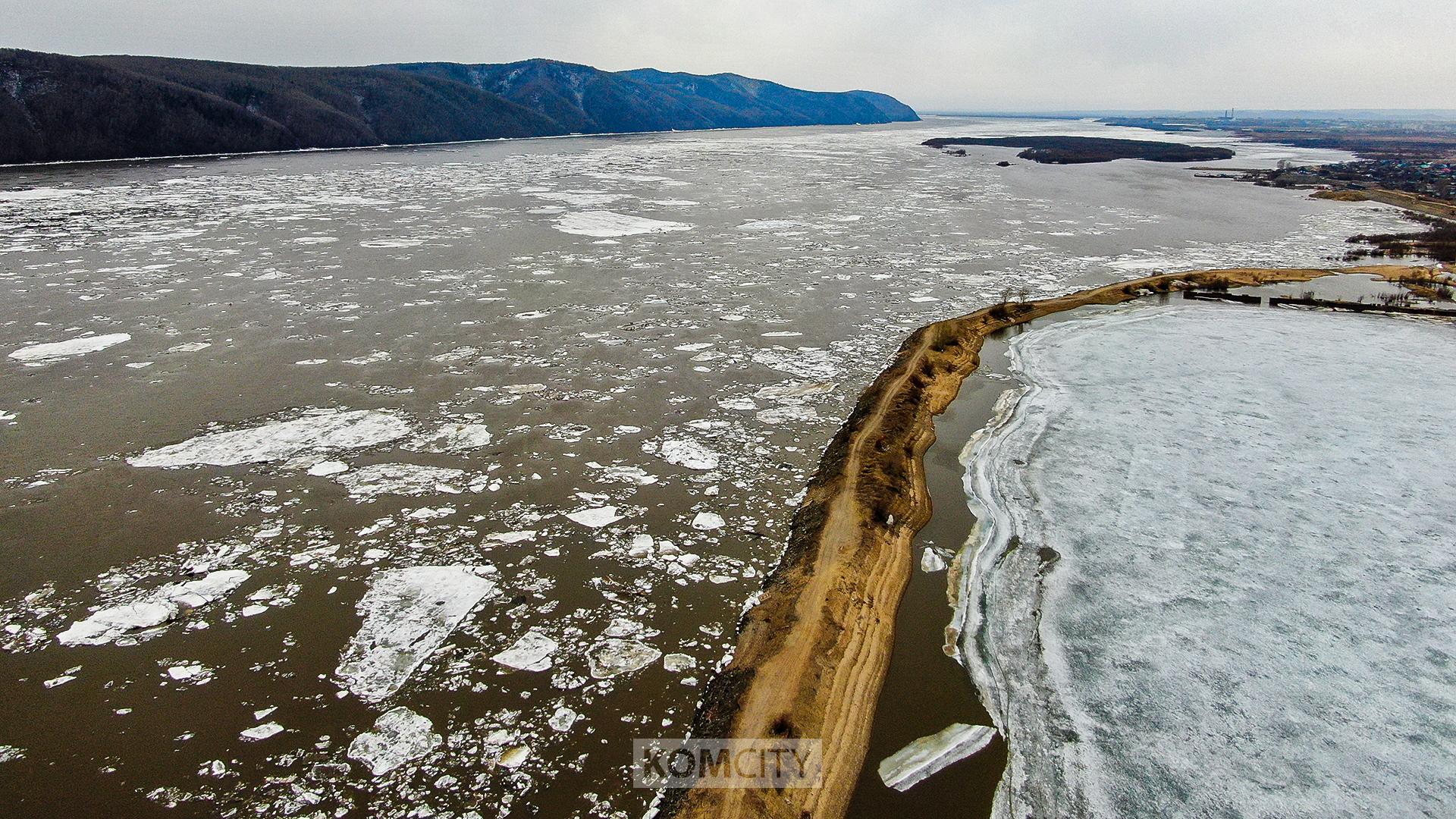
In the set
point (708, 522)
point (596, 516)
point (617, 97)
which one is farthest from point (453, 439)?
point (617, 97)

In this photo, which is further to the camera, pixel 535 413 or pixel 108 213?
pixel 108 213

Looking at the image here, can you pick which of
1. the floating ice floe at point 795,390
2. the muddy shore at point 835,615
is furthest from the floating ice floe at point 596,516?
the floating ice floe at point 795,390

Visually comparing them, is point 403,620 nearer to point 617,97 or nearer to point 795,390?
point 795,390

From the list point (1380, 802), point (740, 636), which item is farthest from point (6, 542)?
point (1380, 802)

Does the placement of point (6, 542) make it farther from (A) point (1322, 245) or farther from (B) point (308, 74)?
(B) point (308, 74)

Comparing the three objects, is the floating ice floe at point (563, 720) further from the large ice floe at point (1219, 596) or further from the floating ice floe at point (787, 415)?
the floating ice floe at point (787, 415)

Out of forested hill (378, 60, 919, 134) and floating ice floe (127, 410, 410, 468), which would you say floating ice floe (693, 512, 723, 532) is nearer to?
floating ice floe (127, 410, 410, 468)
